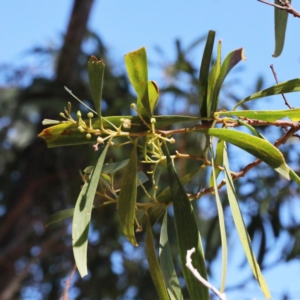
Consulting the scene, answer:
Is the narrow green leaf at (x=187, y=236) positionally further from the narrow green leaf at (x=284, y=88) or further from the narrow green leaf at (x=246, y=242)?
the narrow green leaf at (x=284, y=88)

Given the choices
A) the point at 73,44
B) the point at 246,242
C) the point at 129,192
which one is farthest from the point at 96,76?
the point at 73,44

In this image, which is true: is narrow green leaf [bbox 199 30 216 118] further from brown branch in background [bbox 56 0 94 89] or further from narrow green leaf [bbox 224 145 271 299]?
brown branch in background [bbox 56 0 94 89]

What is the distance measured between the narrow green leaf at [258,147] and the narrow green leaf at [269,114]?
0.10 feet

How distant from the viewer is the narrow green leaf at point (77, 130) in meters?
0.71

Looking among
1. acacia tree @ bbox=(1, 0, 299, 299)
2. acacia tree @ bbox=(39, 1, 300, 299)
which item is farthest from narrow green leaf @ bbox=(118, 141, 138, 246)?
acacia tree @ bbox=(1, 0, 299, 299)

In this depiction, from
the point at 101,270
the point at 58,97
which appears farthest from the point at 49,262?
the point at 58,97

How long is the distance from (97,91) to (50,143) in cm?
11

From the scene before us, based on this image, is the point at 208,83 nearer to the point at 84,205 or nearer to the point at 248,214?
the point at 84,205

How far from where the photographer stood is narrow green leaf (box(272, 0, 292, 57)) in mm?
859

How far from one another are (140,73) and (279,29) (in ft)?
1.05

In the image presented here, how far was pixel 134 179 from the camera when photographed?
0.72m

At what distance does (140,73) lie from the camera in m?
0.67

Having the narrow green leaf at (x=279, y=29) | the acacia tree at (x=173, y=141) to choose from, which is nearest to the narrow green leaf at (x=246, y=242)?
the acacia tree at (x=173, y=141)

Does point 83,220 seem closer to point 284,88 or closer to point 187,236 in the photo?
point 187,236
